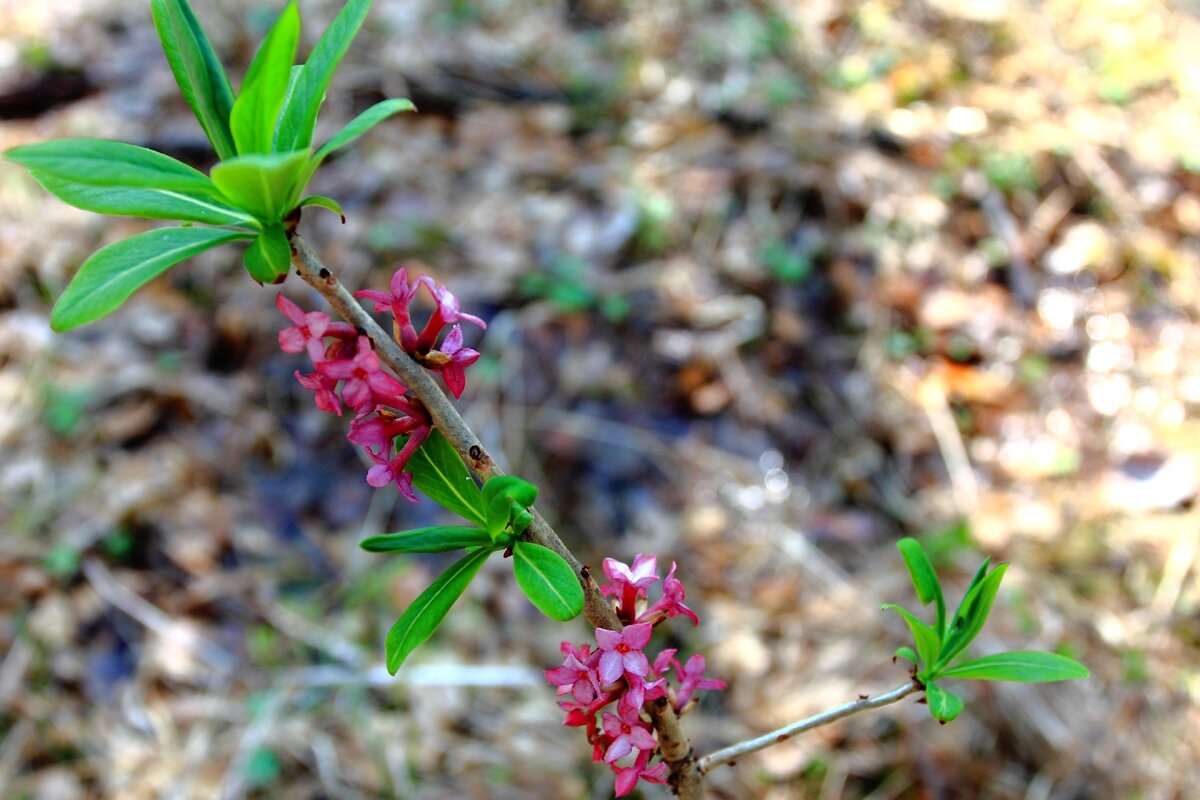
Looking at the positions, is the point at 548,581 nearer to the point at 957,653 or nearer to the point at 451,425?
the point at 451,425

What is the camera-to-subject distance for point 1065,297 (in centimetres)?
323

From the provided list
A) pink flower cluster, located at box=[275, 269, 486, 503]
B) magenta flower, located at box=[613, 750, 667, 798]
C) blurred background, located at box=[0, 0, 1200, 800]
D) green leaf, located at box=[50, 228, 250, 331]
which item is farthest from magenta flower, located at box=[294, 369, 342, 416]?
blurred background, located at box=[0, 0, 1200, 800]

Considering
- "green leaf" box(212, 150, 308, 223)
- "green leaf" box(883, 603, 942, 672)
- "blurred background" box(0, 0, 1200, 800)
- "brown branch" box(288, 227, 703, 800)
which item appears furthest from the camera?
"blurred background" box(0, 0, 1200, 800)

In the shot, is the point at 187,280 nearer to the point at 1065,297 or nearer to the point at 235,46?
the point at 235,46

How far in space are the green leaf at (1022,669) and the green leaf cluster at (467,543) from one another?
331mm

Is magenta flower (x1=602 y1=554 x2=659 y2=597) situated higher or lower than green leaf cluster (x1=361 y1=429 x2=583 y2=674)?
lower

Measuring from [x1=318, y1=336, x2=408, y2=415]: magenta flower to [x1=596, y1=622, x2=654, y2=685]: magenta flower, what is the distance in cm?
23

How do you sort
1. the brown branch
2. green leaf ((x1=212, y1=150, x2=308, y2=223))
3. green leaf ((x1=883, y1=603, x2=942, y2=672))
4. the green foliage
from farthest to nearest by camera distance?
the green foliage → green leaf ((x1=883, y1=603, x2=942, y2=672)) → the brown branch → green leaf ((x1=212, y1=150, x2=308, y2=223))

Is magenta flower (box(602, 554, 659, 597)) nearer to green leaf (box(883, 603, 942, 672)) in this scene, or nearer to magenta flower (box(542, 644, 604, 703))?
magenta flower (box(542, 644, 604, 703))

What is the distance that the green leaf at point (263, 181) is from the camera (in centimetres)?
52

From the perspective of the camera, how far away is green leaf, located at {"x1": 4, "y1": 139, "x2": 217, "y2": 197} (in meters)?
0.55

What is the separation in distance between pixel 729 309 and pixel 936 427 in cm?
76

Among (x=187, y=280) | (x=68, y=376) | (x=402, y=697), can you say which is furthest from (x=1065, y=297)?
(x=68, y=376)

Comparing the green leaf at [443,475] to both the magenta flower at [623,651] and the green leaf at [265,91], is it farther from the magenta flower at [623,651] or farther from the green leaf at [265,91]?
the green leaf at [265,91]
